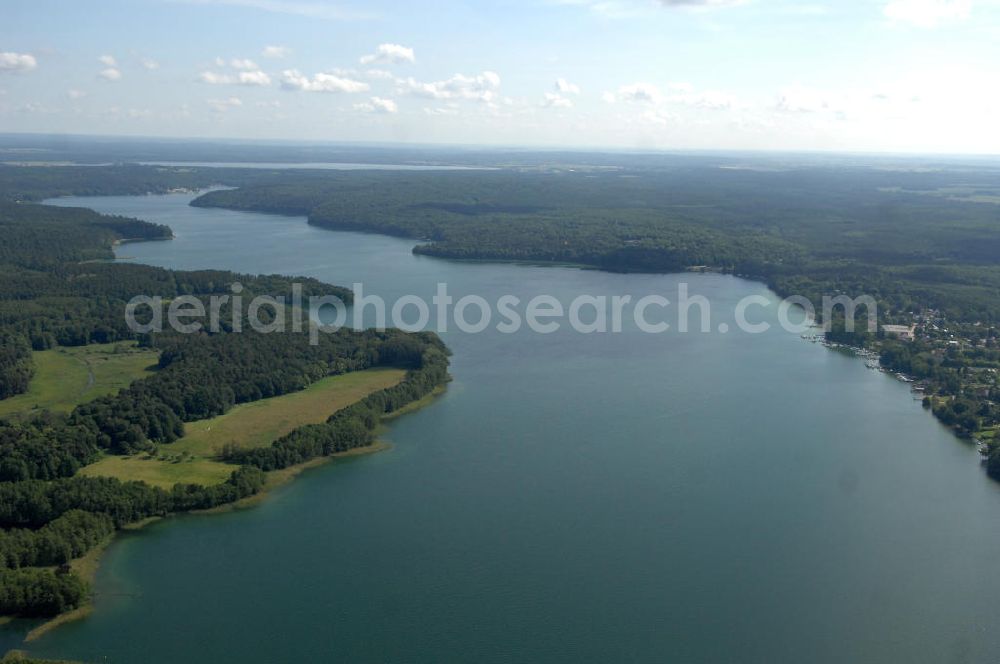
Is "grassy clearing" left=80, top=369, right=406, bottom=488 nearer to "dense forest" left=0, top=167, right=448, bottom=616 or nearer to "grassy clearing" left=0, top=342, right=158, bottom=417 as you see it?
"dense forest" left=0, top=167, right=448, bottom=616

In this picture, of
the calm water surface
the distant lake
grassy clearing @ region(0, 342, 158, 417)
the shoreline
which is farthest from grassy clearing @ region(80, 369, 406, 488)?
the distant lake

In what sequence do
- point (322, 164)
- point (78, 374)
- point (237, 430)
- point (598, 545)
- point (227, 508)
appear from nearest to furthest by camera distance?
point (598, 545) < point (227, 508) < point (237, 430) < point (78, 374) < point (322, 164)

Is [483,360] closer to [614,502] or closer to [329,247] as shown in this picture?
[614,502]

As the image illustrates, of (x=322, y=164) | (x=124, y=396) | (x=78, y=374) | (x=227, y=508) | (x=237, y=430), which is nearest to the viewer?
(x=227, y=508)

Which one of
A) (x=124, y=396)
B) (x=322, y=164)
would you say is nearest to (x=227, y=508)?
(x=124, y=396)

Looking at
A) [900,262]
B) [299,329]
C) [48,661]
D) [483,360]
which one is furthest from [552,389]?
[900,262]

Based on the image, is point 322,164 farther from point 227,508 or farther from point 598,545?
point 598,545

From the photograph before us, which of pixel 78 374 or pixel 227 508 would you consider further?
pixel 78 374
